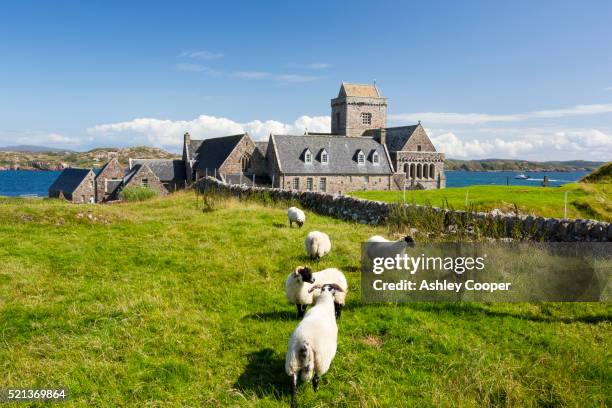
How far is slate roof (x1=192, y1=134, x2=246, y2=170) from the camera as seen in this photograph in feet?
208

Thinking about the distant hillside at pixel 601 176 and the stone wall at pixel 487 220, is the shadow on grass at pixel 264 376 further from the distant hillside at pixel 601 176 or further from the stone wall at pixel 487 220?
the distant hillside at pixel 601 176

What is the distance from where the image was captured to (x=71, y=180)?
234 feet

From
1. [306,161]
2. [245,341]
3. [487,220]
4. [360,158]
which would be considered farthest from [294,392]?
[360,158]

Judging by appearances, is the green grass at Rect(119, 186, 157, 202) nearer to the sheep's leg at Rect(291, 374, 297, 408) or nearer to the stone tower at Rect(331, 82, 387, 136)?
the sheep's leg at Rect(291, 374, 297, 408)

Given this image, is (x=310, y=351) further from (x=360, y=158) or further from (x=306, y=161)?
(x=360, y=158)

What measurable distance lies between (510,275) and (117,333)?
31.4ft

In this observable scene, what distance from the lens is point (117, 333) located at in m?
8.01

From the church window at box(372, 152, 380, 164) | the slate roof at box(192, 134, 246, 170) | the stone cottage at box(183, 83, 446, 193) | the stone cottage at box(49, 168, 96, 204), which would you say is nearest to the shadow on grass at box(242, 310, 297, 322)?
the stone cottage at box(183, 83, 446, 193)

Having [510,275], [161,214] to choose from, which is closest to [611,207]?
[510,275]

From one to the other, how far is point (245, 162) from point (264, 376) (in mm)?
57861

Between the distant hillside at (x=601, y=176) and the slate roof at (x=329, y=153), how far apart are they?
3083 centimetres

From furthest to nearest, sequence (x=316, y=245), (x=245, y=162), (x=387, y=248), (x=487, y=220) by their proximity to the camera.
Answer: (x=245, y=162) → (x=487, y=220) → (x=316, y=245) → (x=387, y=248)

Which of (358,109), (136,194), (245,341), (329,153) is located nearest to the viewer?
(245,341)

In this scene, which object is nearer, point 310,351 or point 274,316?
point 310,351
